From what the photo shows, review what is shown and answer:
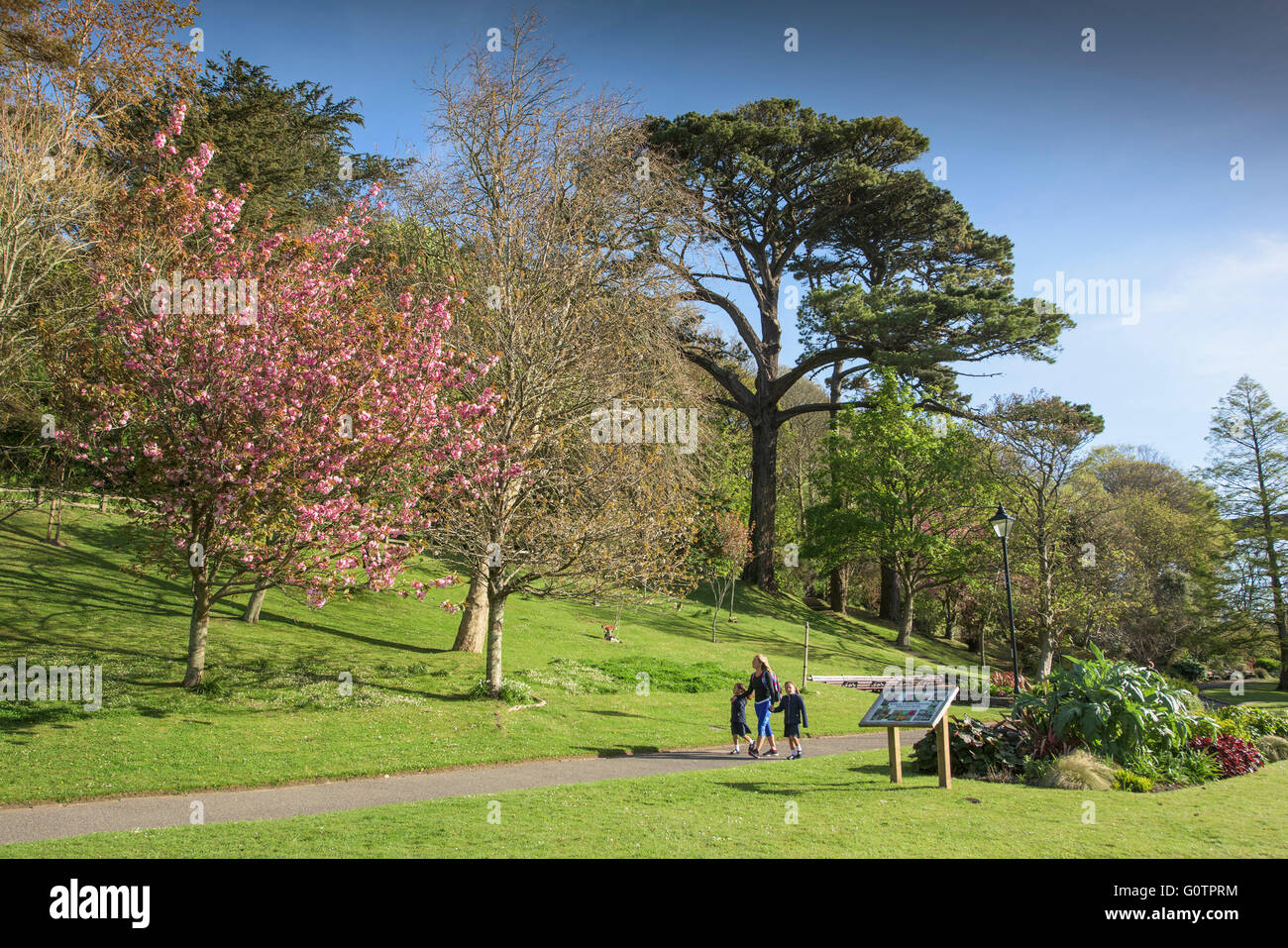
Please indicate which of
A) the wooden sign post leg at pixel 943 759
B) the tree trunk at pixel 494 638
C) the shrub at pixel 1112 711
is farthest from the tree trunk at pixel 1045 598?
the wooden sign post leg at pixel 943 759

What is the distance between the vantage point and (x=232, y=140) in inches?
1178

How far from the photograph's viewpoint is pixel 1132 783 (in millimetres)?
10602

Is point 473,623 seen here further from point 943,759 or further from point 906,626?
point 906,626

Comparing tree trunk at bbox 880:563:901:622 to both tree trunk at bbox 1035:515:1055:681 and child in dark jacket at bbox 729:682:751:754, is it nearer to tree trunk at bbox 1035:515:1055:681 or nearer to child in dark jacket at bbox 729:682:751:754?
tree trunk at bbox 1035:515:1055:681

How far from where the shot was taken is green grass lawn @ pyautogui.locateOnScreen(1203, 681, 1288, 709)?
3383 cm

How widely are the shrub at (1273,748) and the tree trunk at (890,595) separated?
1186 inches

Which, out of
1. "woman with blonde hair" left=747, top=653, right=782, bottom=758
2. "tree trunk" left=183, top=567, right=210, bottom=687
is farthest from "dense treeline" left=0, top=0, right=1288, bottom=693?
"woman with blonde hair" left=747, top=653, right=782, bottom=758

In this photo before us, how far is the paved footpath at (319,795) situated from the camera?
29.9 ft

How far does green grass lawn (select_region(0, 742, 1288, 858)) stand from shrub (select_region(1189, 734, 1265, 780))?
136 cm

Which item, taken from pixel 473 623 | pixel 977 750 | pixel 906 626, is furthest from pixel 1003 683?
pixel 473 623
